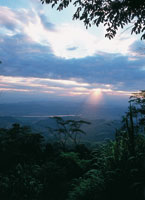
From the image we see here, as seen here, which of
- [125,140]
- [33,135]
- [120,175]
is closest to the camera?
[120,175]

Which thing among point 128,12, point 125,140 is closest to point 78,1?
point 128,12

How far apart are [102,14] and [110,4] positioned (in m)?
0.46

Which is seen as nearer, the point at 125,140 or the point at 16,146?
the point at 125,140

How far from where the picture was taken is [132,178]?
173 inches

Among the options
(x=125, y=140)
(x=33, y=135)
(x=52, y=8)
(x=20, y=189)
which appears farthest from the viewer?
(x=33, y=135)

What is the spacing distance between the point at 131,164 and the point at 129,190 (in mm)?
738

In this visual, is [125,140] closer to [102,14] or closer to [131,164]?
[131,164]

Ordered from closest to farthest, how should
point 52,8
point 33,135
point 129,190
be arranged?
point 129,190 → point 52,8 → point 33,135

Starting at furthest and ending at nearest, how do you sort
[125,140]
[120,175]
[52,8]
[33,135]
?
[33,135], [52,8], [125,140], [120,175]

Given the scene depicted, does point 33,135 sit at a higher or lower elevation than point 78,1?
lower

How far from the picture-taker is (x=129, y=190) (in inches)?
163

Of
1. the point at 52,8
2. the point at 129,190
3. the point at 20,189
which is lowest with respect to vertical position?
the point at 20,189

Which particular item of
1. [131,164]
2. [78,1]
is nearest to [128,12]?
[78,1]

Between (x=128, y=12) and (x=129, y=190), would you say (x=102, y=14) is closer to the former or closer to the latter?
(x=128, y=12)
